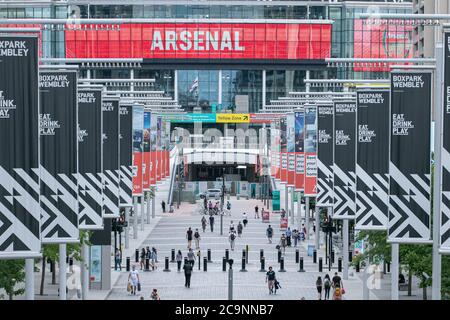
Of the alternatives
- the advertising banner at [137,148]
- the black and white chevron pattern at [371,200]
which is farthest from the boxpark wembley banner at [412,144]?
the advertising banner at [137,148]

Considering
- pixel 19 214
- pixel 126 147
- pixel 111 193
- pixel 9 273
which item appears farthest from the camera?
pixel 126 147

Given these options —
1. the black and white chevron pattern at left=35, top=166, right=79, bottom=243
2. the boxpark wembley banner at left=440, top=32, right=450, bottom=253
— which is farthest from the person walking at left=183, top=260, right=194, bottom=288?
the boxpark wembley banner at left=440, top=32, right=450, bottom=253

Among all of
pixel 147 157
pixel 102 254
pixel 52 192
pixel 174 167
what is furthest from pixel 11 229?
pixel 174 167

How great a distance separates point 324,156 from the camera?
40.1 meters

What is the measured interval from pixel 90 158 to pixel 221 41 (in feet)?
295

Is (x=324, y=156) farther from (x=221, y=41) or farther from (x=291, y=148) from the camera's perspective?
(x=221, y=41)

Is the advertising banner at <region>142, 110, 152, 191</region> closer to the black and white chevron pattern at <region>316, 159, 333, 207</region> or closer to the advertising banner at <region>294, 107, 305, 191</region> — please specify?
the advertising banner at <region>294, 107, 305, 191</region>

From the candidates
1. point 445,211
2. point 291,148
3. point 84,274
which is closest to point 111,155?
point 84,274

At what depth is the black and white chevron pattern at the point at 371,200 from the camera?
84.4 feet

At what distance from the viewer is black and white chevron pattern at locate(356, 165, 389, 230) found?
25719 millimetres

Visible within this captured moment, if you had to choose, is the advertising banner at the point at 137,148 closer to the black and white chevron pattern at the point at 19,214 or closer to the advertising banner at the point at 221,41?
the black and white chevron pattern at the point at 19,214

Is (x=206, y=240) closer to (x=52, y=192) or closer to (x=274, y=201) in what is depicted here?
(x=274, y=201)

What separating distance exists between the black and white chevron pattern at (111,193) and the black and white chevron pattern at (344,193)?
6.91 metres

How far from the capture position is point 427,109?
719 inches
